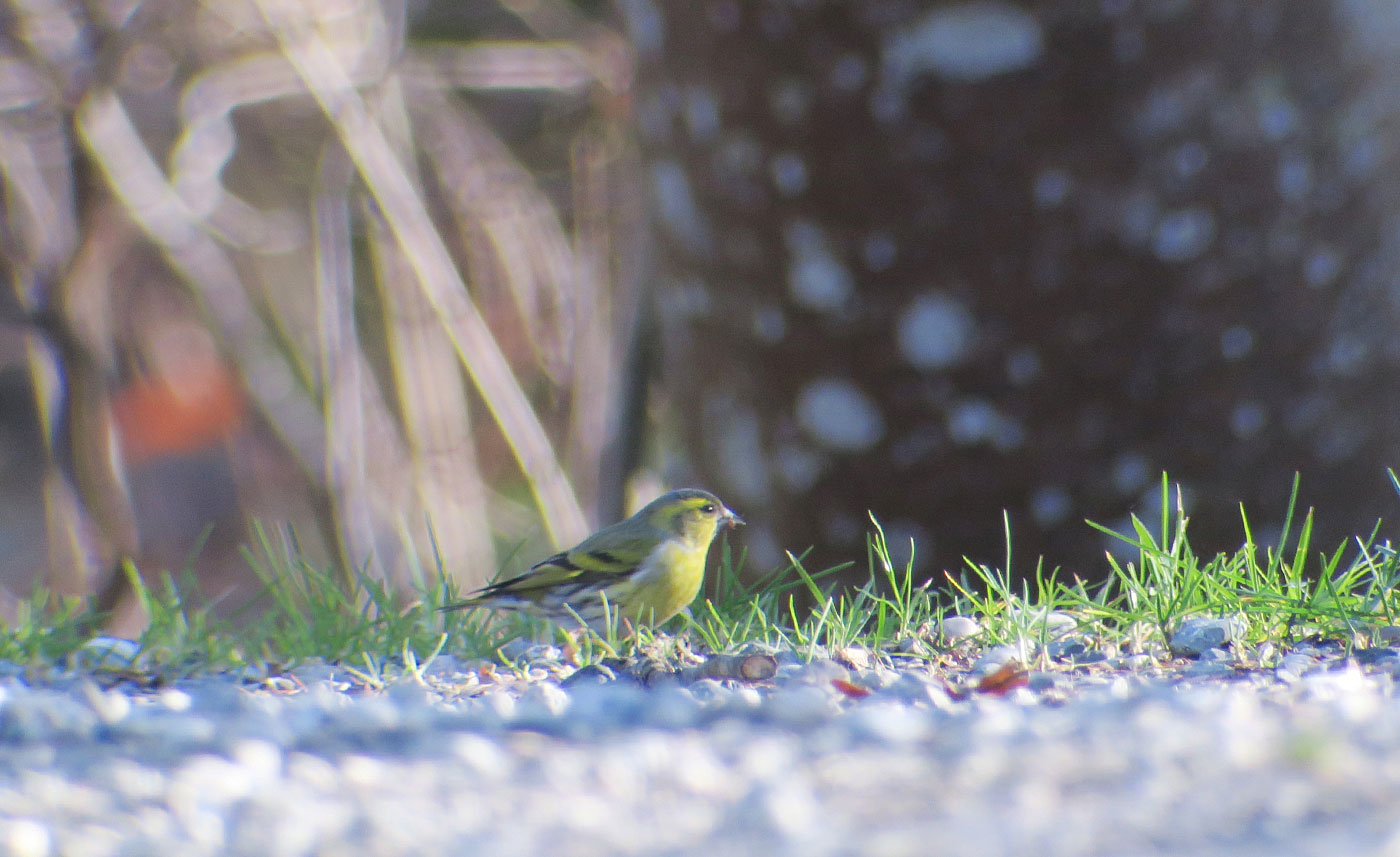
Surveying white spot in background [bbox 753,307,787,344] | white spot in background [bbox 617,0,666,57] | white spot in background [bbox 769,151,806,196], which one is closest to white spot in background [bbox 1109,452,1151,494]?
white spot in background [bbox 753,307,787,344]

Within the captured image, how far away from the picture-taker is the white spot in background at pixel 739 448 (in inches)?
139

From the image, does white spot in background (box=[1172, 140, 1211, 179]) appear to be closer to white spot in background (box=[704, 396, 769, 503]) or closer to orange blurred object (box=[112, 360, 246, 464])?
white spot in background (box=[704, 396, 769, 503])

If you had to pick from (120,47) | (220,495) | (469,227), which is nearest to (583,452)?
(469,227)

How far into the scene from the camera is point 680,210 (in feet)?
11.8

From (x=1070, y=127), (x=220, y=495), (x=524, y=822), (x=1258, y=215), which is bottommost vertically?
(x=220, y=495)

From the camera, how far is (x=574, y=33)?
6512mm

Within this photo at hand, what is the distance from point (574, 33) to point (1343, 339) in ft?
13.9

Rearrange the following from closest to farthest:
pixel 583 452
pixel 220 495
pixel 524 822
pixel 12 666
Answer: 1. pixel 524 822
2. pixel 12 666
3. pixel 583 452
4. pixel 220 495

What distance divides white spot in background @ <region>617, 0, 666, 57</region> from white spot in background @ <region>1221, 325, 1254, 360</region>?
5.21 ft

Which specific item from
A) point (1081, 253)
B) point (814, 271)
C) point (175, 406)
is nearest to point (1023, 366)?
point (1081, 253)

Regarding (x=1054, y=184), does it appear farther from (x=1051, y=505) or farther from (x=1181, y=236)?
(x=1051, y=505)

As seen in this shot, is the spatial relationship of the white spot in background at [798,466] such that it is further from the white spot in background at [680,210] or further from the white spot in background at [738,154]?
the white spot in background at [738,154]

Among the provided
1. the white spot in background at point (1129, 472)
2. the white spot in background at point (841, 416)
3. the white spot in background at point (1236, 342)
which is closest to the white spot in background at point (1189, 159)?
the white spot in background at point (1236, 342)

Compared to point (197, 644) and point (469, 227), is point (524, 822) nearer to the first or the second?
point (197, 644)
